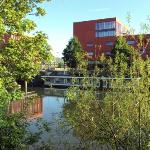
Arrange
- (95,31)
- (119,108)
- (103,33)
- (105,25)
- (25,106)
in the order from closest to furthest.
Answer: (119,108), (25,106), (103,33), (95,31), (105,25)

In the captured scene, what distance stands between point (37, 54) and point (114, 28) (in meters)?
84.4

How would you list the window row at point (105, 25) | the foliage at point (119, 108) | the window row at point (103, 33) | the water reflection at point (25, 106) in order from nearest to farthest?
the foliage at point (119, 108) < the water reflection at point (25, 106) < the window row at point (103, 33) < the window row at point (105, 25)

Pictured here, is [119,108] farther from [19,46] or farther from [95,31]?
[95,31]

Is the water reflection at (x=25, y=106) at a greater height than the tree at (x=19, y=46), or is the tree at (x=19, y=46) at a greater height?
the tree at (x=19, y=46)

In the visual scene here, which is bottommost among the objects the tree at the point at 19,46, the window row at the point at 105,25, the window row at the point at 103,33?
the tree at the point at 19,46

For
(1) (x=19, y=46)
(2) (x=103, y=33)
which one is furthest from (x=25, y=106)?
(2) (x=103, y=33)

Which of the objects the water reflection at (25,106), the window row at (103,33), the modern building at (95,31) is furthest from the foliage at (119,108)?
the window row at (103,33)

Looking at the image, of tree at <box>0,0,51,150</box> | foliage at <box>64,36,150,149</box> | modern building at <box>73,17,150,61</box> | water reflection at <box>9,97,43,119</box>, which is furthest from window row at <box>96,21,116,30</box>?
foliage at <box>64,36,150,149</box>

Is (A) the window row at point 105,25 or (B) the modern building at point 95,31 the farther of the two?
(A) the window row at point 105,25

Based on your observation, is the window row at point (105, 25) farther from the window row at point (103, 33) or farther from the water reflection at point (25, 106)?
the water reflection at point (25, 106)

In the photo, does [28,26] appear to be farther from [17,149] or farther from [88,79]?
[17,149]

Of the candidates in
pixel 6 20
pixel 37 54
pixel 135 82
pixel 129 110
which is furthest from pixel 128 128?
pixel 6 20

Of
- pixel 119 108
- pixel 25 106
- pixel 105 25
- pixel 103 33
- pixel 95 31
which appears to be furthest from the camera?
pixel 105 25

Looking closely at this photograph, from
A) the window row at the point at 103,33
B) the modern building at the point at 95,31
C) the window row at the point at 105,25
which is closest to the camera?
the modern building at the point at 95,31
